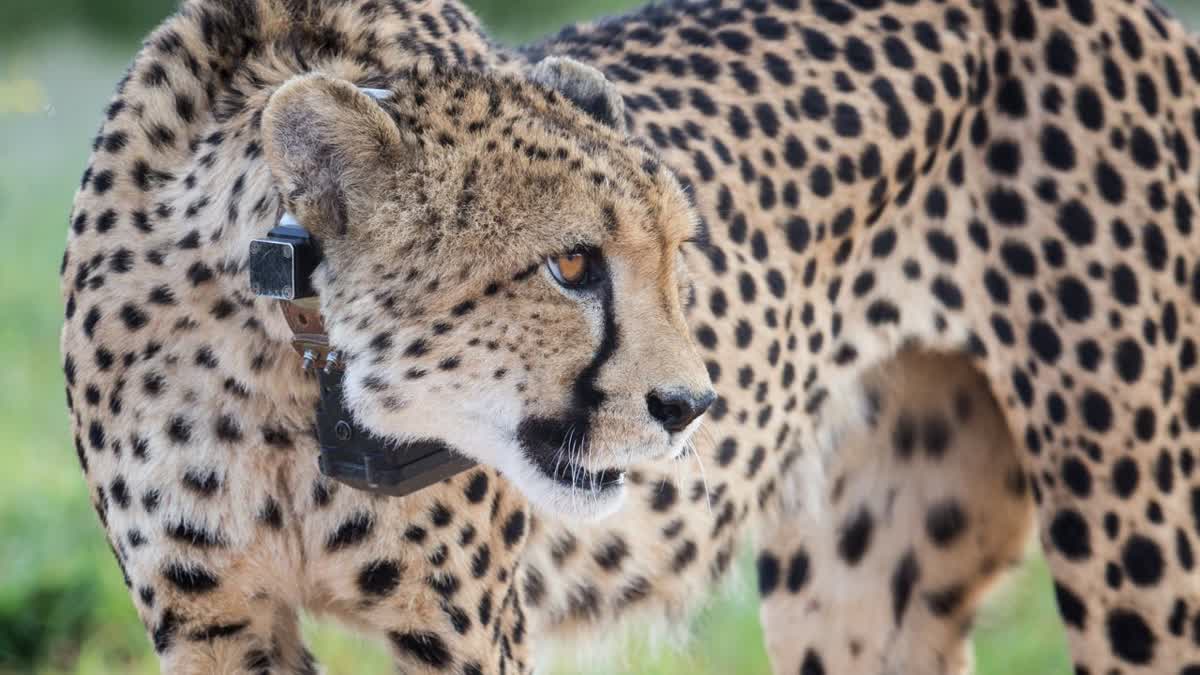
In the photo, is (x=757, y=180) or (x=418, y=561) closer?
(x=418, y=561)

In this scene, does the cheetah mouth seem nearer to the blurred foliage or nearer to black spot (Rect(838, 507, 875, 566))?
black spot (Rect(838, 507, 875, 566))

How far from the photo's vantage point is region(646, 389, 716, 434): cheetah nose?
1.67 meters

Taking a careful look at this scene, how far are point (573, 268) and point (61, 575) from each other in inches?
81.2

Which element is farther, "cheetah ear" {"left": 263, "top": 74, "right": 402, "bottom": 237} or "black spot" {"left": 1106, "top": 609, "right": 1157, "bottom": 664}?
"black spot" {"left": 1106, "top": 609, "right": 1157, "bottom": 664}

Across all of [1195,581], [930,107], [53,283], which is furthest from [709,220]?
[53,283]

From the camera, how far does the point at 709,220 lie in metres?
2.43

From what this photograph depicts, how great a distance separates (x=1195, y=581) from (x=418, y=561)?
1.28 m

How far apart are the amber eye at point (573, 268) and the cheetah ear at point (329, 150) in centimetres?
18

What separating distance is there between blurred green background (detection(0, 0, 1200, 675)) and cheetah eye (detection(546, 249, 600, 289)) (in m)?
0.62

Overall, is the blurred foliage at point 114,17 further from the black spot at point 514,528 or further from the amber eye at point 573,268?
the amber eye at point 573,268

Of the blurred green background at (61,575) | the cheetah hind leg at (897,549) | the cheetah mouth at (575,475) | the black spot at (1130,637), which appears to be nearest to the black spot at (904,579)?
the cheetah hind leg at (897,549)

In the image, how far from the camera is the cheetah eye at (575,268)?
1.69 m

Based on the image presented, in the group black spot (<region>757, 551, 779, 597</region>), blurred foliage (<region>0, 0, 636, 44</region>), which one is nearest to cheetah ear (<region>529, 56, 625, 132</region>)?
black spot (<region>757, 551, 779, 597</region>)

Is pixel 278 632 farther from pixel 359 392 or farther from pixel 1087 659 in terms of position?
pixel 1087 659
